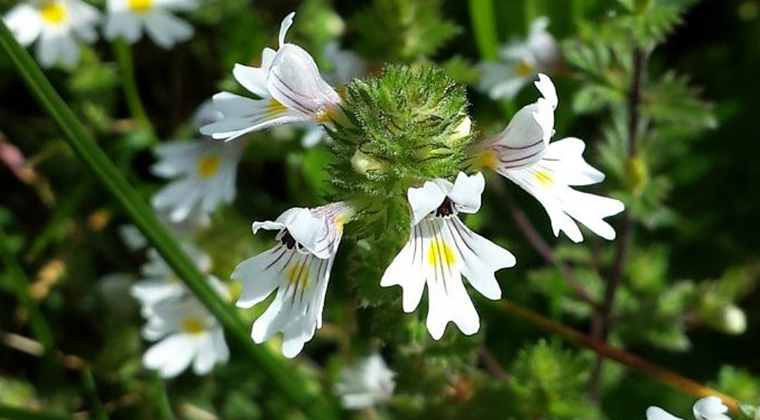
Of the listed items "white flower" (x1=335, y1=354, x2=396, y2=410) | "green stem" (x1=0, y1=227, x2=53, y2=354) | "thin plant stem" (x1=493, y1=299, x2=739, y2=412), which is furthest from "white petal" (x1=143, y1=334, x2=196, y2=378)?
"thin plant stem" (x1=493, y1=299, x2=739, y2=412)

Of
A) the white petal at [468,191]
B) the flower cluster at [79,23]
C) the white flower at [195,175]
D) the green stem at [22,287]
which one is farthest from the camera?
the flower cluster at [79,23]

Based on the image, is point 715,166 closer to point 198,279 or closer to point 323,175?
point 323,175

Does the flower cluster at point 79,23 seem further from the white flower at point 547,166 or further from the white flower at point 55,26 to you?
the white flower at point 547,166

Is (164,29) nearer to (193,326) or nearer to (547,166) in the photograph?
(193,326)

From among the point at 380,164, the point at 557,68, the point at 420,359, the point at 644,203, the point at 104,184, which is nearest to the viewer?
the point at 380,164

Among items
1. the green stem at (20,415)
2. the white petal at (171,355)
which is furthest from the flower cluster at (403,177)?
the white petal at (171,355)

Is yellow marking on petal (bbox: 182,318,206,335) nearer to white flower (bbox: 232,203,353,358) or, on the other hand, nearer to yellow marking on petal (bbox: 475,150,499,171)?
white flower (bbox: 232,203,353,358)

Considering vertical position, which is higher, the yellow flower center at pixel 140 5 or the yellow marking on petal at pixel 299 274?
the yellow flower center at pixel 140 5

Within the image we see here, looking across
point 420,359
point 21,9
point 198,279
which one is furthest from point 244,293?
point 21,9
